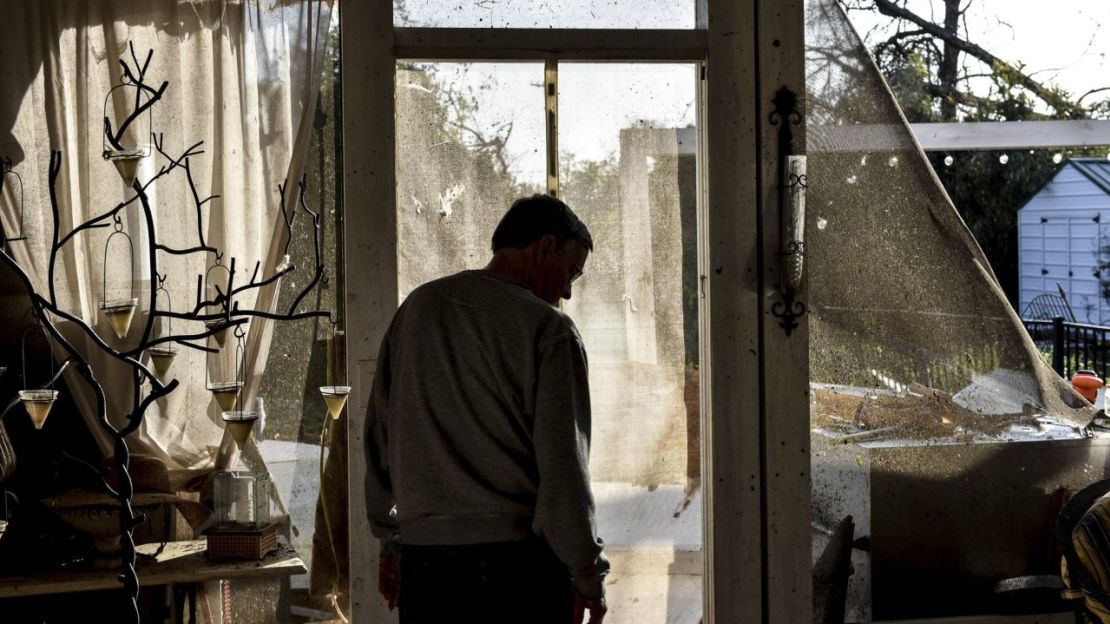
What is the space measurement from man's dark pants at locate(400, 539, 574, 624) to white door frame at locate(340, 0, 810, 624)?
1.13 m

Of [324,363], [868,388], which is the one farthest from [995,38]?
[324,363]

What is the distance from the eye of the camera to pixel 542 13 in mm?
3262

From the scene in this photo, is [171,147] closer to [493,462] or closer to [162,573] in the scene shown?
[162,573]

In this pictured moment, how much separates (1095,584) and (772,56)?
1860 millimetres

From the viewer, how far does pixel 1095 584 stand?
8.44 ft

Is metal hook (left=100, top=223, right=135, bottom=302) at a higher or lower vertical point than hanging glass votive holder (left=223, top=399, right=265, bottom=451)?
higher

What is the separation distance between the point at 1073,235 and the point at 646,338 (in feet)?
10.1

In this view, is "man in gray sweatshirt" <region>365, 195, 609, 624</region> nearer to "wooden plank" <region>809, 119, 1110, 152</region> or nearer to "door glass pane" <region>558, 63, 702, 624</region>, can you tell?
"door glass pane" <region>558, 63, 702, 624</region>

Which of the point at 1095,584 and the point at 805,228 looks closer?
the point at 1095,584

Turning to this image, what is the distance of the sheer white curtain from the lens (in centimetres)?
311

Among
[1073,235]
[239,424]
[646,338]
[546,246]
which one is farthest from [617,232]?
[1073,235]

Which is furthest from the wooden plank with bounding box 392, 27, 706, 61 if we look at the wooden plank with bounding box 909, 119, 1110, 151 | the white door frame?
the wooden plank with bounding box 909, 119, 1110, 151

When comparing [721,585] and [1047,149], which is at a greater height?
[1047,149]

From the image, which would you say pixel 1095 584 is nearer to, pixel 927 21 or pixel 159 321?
pixel 927 21
